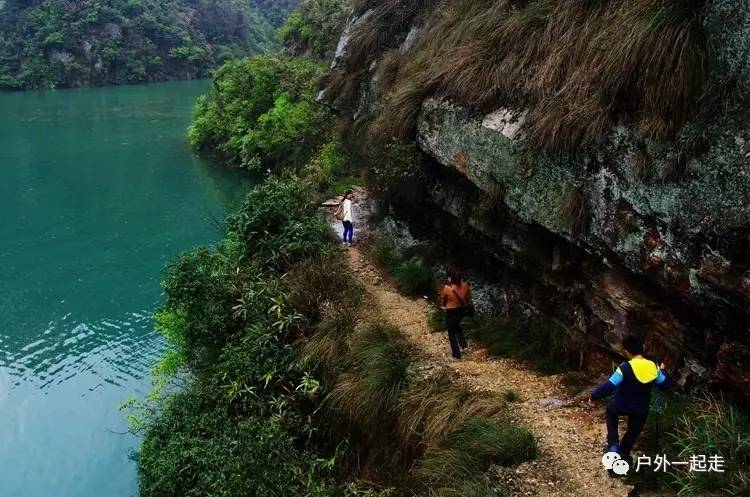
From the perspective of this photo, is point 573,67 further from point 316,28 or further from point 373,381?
point 316,28

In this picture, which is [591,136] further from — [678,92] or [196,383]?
[196,383]

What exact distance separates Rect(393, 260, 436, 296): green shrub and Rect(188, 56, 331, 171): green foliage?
12.3 m

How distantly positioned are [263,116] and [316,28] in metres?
7.33

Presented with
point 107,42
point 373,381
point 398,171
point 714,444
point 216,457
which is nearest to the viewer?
point 714,444

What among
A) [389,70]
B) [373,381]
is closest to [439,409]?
[373,381]

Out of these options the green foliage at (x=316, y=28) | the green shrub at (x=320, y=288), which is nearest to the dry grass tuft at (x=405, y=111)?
the green shrub at (x=320, y=288)

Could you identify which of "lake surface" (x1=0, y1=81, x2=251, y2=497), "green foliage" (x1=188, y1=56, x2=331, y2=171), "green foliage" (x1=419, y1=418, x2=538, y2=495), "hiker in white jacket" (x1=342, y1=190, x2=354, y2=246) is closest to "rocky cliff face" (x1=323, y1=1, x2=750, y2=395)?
"green foliage" (x1=419, y1=418, x2=538, y2=495)

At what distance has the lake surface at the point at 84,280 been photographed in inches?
523

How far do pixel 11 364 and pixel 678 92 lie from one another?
57.5ft

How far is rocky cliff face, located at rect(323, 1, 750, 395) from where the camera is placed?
612 cm

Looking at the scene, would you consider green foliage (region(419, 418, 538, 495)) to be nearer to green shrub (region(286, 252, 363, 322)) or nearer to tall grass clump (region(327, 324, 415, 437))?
tall grass clump (region(327, 324, 415, 437))

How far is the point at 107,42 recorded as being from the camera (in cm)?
8856

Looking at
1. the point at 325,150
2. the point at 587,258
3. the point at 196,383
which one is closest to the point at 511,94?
the point at 587,258

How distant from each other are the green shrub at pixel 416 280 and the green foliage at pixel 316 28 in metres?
19.1
